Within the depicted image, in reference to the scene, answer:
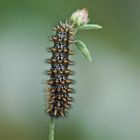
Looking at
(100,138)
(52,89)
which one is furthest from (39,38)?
(52,89)

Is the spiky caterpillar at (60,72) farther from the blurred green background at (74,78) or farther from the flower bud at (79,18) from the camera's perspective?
the blurred green background at (74,78)

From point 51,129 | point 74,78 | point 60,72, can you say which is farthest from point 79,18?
point 74,78

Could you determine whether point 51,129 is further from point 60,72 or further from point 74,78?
point 74,78

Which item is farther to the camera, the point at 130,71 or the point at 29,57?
the point at 130,71

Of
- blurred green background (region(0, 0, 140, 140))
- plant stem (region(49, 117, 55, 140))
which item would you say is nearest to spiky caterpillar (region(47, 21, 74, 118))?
plant stem (region(49, 117, 55, 140))

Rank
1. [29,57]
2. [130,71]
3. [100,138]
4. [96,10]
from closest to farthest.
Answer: [100,138], [29,57], [130,71], [96,10]

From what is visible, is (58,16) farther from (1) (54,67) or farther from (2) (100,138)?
(1) (54,67)
